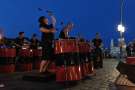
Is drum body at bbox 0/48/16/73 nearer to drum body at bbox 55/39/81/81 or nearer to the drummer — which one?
the drummer

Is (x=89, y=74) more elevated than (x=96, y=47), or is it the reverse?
(x=96, y=47)

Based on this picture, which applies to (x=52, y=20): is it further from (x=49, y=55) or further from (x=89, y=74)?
(x=89, y=74)

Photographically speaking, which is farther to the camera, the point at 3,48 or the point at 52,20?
the point at 3,48

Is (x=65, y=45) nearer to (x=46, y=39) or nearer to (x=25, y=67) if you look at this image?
(x=46, y=39)

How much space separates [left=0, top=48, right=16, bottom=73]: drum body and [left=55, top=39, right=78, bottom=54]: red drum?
4.63 metres

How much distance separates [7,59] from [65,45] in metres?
5.17

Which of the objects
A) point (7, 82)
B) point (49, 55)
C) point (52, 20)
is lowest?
point (7, 82)

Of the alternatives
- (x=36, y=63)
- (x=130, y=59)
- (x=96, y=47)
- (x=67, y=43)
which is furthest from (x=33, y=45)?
(x=130, y=59)

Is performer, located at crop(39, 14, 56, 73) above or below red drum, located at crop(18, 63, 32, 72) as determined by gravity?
above

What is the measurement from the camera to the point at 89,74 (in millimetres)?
13891

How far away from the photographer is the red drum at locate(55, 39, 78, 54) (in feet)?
36.3

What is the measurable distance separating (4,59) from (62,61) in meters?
5.00

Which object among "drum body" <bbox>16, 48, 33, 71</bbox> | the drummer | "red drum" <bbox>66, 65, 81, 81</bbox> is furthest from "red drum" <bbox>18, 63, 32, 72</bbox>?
"red drum" <bbox>66, 65, 81, 81</bbox>

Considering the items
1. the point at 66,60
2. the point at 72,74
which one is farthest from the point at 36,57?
the point at 72,74
